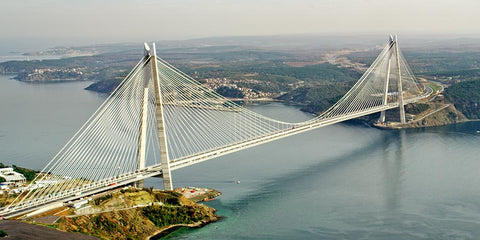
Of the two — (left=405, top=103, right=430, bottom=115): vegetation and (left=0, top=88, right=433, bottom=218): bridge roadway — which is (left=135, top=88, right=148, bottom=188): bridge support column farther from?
(left=405, top=103, right=430, bottom=115): vegetation

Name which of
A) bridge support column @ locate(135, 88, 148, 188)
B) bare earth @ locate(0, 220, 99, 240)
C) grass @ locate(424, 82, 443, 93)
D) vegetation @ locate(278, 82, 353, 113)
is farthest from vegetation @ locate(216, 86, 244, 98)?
bare earth @ locate(0, 220, 99, 240)

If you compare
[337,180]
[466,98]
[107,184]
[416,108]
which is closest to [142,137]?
[107,184]

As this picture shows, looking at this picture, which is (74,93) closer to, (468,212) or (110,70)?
(110,70)

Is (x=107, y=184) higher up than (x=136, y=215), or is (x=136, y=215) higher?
(x=107, y=184)

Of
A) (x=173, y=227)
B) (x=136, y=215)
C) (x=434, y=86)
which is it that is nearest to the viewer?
(x=136, y=215)

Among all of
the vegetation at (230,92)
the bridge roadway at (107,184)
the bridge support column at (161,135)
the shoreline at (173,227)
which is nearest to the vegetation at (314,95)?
the vegetation at (230,92)

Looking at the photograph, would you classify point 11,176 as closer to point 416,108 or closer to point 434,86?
point 416,108

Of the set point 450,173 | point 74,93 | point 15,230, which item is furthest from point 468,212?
point 74,93
